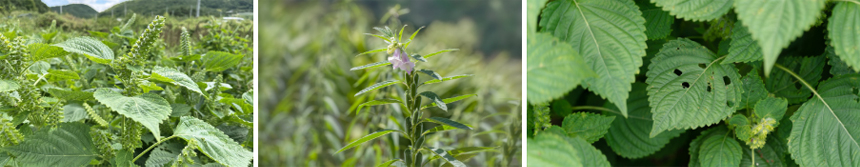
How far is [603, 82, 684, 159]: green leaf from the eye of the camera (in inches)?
26.5

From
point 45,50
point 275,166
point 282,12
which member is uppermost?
point 282,12

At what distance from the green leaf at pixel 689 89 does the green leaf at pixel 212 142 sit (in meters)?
0.54

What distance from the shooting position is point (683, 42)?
0.57 meters

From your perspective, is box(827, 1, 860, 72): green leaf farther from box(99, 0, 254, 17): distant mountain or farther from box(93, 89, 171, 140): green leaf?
box(99, 0, 254, 17): distant mountain

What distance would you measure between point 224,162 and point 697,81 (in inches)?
24.9

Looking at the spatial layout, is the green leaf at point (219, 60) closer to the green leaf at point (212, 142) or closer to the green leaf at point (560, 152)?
the green leaf at point (212, 142)

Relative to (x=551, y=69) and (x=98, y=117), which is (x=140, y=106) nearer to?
(x=98, y=117)

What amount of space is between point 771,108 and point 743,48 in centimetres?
14

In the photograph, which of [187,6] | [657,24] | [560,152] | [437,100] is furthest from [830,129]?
[187,6]

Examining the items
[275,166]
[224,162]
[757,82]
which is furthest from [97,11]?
[757,82]

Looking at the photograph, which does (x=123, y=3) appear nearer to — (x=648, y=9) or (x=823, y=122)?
(x=648, y=9)

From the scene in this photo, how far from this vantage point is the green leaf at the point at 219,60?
63 centimetres

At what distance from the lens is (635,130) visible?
0.68m

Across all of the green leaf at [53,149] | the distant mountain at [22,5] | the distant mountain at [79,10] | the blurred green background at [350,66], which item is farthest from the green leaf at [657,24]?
the distant mountain at [22,5]
